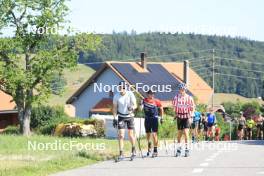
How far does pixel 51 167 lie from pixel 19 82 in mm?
20380

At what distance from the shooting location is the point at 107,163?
13844 mm

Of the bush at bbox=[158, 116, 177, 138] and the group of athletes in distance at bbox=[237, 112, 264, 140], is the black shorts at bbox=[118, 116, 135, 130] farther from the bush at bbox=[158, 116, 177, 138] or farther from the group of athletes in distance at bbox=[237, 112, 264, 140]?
the group of athletes in distance at bbox=[237, 112, 264, 140]

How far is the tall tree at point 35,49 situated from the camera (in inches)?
1276

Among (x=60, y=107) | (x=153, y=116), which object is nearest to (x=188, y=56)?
(x=60, y=107)

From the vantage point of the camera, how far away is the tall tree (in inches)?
1276

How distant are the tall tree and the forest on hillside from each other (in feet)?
253

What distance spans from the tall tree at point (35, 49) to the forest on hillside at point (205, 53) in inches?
3032

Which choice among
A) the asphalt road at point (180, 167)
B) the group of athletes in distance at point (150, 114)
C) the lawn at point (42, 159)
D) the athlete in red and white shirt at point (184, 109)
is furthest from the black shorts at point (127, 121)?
the athlete in red and white shirt at point (184, 109)

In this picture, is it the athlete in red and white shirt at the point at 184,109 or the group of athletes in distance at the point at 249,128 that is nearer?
the athlete in red and white shirt at the point at 184,109

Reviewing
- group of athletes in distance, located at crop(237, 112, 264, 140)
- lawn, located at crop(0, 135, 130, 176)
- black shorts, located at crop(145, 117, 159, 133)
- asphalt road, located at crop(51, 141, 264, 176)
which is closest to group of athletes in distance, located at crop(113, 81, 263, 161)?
black shorts, located at crop(145, 117, 159, 133)

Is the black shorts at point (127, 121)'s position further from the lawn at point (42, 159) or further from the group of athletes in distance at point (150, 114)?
the lawn at point (42, 159)

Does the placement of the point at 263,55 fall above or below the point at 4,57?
above

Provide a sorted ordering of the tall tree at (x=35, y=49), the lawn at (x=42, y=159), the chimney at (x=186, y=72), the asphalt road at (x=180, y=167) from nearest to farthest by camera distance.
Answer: the asphalt road at (x=180, y=167), the lawn at (x=42, y=159), the tall tree at (x=35, y=49), the chimney at (x=186, y=72)

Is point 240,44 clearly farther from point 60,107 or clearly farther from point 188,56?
point 60,107
